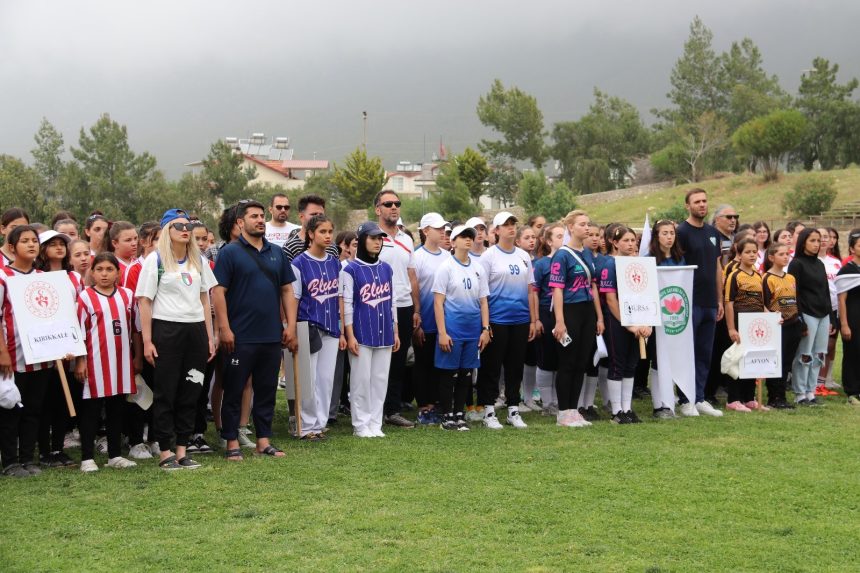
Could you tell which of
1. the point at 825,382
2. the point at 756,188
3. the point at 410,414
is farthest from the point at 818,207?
the point at 410,414

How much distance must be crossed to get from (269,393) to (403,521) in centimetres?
235

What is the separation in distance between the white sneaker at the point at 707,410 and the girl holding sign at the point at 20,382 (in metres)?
6.13

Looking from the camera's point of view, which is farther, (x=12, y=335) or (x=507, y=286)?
(x=507, y=286)

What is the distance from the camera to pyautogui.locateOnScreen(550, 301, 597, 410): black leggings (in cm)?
842

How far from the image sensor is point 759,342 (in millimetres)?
9484

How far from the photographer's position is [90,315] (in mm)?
6836

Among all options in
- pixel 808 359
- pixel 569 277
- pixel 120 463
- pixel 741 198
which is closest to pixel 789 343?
pixel 808 359

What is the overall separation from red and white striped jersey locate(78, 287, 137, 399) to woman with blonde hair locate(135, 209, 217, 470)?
248mm

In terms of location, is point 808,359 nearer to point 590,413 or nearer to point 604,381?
point 604,381

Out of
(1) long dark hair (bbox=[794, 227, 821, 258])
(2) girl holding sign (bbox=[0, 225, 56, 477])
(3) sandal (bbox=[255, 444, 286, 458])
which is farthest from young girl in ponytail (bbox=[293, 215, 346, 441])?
(1) long dark hair (bbox=[794, 227, 821, 258])

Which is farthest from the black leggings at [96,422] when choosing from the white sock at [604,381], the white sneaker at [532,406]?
the white sock at [604,381]

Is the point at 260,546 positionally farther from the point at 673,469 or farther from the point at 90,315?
the point at 673,469

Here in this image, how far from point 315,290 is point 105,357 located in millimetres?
1885

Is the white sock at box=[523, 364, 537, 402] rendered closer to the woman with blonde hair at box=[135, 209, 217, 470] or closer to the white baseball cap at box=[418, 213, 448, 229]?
the white baseball cap at box=[418, 213, 448, 229]
